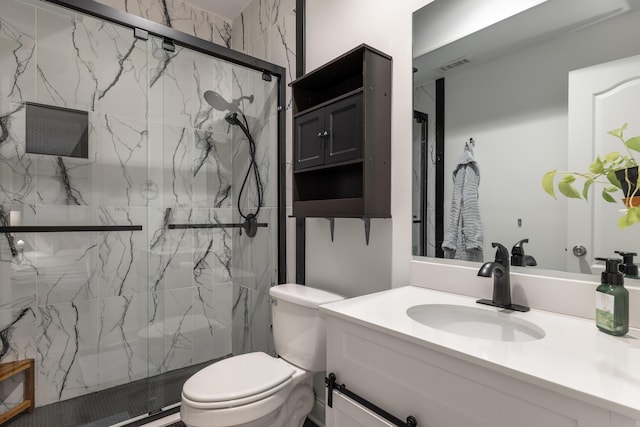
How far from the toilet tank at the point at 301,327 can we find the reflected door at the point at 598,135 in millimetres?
959

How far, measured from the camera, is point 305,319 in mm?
1509

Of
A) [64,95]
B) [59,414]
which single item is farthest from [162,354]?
[64,95]

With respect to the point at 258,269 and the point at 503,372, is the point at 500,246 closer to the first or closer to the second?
the point at 503,372

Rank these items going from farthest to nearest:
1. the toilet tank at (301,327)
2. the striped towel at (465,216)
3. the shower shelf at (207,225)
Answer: the shower shelf at (207,225) < the toilet tank at (301,327) < the striped towel at (465,216)

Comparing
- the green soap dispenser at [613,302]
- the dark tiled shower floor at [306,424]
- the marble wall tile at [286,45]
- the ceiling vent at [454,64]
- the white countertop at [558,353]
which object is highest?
the marble wall tile at [286,45]

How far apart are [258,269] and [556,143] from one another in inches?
69.3

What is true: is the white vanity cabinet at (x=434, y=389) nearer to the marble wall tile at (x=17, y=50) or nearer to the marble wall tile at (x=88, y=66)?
the marble wall tile at (x=88, y=66)

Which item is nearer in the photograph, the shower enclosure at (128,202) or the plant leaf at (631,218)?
the plant leaf at (631,218)

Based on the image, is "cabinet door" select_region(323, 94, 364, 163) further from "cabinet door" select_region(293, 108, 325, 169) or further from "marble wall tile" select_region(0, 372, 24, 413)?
"marble wall tile" select_region(0, 372, 24, 413)

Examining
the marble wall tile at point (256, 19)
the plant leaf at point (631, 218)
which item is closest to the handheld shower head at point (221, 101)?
the marble wall tile at point (256, 19)

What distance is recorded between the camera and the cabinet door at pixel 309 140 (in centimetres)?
156

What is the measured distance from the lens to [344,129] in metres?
1.44

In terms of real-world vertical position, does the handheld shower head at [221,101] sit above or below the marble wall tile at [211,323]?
A: above

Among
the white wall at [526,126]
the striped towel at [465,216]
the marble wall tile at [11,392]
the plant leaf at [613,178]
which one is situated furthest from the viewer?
the marble wall tile at [11,392]
